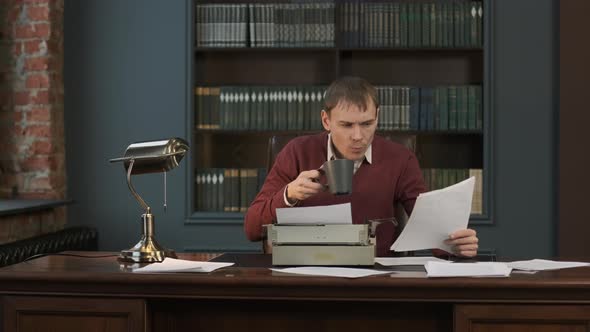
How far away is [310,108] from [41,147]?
136 centimetres

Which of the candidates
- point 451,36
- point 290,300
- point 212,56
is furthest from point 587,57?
point 290,300

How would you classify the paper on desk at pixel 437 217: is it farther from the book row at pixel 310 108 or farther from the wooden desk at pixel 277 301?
the book row at pixel 310 108

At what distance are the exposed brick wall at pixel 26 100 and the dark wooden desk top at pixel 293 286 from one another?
2209 millimetres

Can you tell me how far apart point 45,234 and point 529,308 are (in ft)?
8.95

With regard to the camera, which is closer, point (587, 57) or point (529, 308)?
point (529, 308)

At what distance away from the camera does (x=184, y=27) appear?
14.8 ft

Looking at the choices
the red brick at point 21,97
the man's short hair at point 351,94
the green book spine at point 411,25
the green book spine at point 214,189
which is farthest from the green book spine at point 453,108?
the red brick at point 21,97

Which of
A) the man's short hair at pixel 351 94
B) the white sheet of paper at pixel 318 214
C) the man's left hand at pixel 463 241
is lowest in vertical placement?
the man's left hand at pixel 463 241

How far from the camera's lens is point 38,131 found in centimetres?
436

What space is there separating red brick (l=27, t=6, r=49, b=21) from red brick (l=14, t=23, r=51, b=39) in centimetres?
3

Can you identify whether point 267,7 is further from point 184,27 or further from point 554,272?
point 554,272

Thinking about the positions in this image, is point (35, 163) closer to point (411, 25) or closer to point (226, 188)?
point (226, 188)

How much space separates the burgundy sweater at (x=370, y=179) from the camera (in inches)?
111

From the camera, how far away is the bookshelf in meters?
4.43
